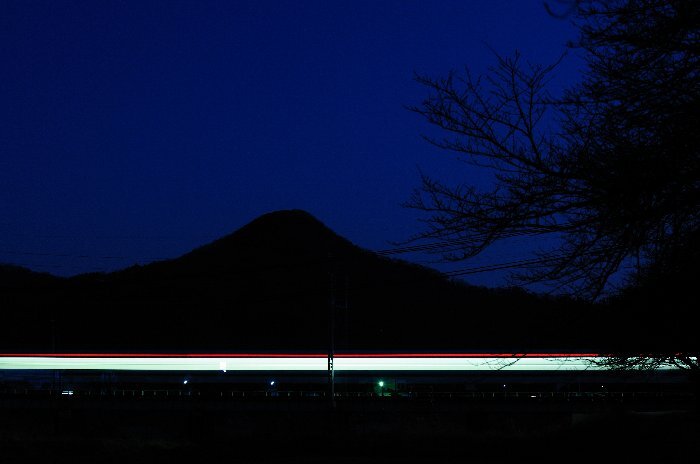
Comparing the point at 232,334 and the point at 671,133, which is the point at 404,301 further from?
the point at 671,133

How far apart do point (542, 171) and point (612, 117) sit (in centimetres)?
73

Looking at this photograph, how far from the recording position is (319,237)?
14325 cm
